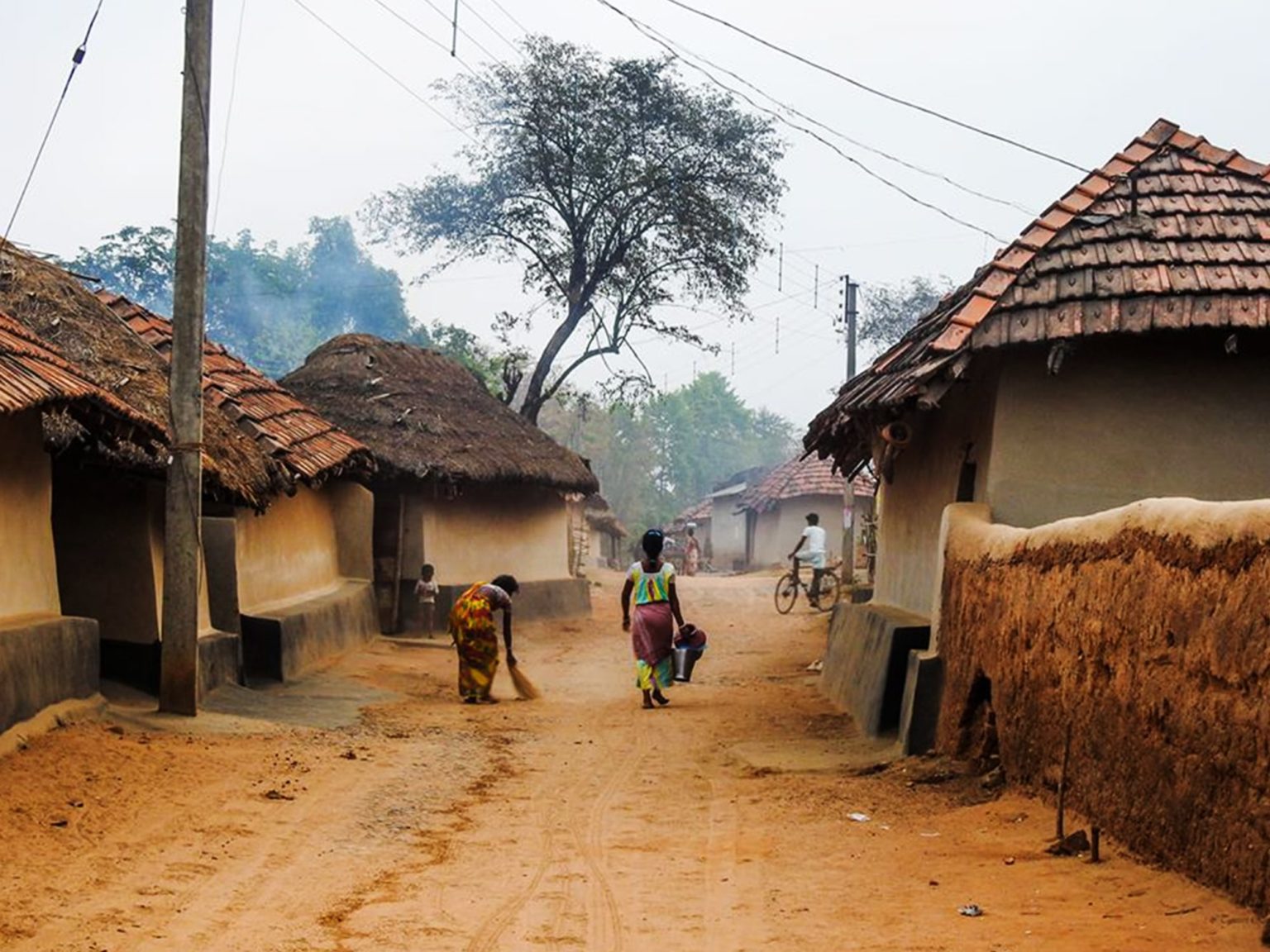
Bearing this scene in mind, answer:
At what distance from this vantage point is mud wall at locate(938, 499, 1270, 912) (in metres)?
5.56

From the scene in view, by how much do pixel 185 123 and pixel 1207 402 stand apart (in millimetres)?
8051

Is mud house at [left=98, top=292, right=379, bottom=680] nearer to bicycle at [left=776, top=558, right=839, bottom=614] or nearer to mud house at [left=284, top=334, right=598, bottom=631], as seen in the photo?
mud house at [left=284, top=334, right=598, bottom=631]

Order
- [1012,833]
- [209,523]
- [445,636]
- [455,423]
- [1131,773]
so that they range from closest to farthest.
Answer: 1. [1131,773]
2. [1012,833]
3. [209,523]
4. [445,636]
5. [455,423]

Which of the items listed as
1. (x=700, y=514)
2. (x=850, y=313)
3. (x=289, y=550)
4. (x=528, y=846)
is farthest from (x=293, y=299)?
(x=528, y=846)

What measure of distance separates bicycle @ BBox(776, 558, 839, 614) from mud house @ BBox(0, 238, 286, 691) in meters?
15.1

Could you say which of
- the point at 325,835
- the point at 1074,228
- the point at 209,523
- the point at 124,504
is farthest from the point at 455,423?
the point at 325,835

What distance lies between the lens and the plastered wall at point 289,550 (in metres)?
15.8

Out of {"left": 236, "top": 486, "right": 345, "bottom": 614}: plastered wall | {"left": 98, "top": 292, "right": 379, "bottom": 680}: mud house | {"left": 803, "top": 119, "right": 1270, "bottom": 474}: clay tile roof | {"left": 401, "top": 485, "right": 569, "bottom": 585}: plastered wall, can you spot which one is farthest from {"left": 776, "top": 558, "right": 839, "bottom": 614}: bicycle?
{"left": 803, "top": 119, "right": 1270, "bottom": 474}: clay tile roof

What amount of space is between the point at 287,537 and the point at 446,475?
500 cm

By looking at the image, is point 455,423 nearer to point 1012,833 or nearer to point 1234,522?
point 1012,833

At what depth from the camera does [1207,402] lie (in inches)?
442

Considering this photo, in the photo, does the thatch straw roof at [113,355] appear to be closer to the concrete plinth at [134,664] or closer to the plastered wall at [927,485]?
the concrete plinth at [134,664]

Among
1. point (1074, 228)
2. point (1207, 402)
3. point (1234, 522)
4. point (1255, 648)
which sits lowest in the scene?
point (1255, 648)

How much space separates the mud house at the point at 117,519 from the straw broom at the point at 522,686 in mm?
2877
